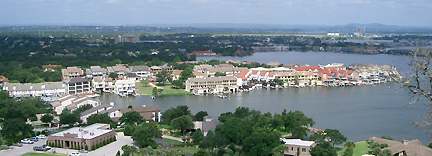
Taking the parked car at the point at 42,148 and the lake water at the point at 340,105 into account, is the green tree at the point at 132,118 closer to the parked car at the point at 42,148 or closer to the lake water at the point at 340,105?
the parked car at the point at 42,148

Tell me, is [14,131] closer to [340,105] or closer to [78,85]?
[78,85]

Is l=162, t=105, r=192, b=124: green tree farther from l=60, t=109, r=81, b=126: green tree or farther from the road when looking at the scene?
l=60, t=109, r=81, b=126: green tree

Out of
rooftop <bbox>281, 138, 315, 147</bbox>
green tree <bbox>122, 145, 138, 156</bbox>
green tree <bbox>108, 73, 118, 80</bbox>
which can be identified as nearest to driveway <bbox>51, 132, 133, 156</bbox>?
green tree <bbox>122, 145, 138, 156</bbox>

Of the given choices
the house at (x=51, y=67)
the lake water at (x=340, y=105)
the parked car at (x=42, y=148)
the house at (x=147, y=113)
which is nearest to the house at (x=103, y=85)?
the lake water at (x=340, y=105)

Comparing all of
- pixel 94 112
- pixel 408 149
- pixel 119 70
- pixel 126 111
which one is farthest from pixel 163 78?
pixel 408 149

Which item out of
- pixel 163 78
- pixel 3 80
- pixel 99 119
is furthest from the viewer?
pixel 163 78
